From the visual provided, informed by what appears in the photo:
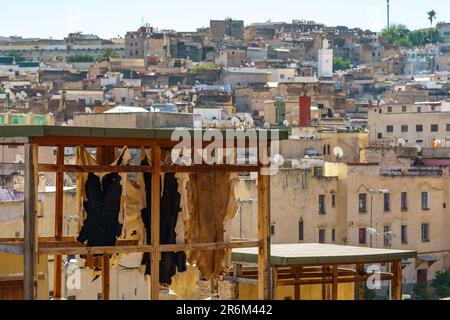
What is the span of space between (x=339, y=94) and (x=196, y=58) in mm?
34901

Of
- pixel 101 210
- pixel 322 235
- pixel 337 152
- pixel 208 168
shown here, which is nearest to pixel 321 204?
pixel 322 235

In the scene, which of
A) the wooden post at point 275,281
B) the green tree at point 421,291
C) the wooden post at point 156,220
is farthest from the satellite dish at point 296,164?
the wooden post at point 156,220

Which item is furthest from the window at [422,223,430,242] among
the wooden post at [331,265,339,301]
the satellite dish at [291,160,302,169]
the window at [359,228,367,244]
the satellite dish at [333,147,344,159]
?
the wooden post at [331,265,339,301]

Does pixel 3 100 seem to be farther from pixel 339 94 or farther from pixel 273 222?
pixel 273 222

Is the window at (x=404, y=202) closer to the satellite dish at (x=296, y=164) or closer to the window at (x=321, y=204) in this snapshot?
the window at (x=321, y=204)

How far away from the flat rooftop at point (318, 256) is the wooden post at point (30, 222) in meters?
3.56

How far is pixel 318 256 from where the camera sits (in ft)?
57.6

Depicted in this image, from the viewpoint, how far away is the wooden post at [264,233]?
1552cm

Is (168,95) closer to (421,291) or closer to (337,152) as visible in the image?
(337,152)

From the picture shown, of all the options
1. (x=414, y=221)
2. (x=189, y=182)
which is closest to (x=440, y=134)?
(x=414, y=221)

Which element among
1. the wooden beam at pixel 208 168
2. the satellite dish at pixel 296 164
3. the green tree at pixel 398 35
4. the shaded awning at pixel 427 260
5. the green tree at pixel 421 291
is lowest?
the green tree at pixel 421 291

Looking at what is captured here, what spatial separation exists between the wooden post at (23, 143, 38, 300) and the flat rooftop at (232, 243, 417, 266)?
356 cm

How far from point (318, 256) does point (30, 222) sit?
4.27m
